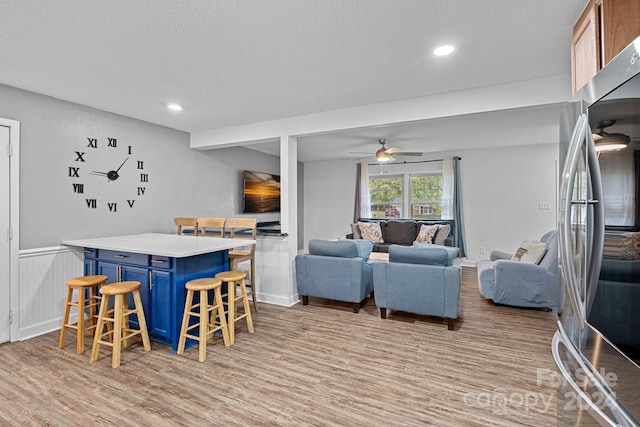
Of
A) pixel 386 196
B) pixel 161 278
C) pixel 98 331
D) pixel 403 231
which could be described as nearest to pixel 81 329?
pixel 98 331

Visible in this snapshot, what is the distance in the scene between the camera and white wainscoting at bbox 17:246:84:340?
3133mm

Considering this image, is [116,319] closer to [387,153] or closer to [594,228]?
[594,228]

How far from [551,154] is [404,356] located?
543 centimetres

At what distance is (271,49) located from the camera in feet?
7.86

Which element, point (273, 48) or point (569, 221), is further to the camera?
point (273, 48)

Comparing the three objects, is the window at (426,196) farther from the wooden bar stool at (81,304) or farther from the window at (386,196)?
the wooden bar stool at (81,304)

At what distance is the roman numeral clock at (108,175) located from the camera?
3.61 m

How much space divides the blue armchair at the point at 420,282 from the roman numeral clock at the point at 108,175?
323 cm

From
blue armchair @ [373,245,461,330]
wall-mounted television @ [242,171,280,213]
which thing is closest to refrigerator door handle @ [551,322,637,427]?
blue armchair @ [373,245,461,330]

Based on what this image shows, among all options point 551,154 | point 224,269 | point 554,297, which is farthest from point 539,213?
point 224,269

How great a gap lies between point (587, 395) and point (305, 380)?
5.85 ft

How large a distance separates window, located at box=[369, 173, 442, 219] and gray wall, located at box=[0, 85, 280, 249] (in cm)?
373

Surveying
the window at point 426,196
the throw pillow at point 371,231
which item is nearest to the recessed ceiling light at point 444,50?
the throw pillow at point 371,231

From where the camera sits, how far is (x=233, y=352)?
2.81 metres
